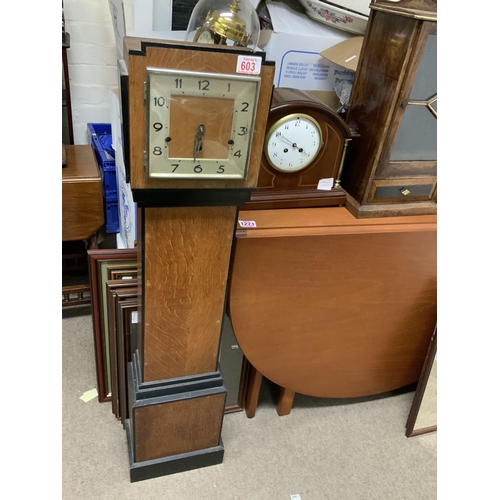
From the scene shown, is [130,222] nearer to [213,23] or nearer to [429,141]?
[213,23]

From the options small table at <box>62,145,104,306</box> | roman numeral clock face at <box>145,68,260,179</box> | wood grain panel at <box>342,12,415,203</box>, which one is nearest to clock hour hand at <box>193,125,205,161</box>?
roman numeral clock face at <box>145,68,260,179</box>

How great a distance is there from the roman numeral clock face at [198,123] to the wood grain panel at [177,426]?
72 cm

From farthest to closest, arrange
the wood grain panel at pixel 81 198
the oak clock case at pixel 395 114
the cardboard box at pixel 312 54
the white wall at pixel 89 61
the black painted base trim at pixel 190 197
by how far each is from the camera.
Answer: the white wall at pixel 89 61 < the wood grain panel at pixel 81 198 < the cardboard box at pixel 312 54 < the oak clock case at pixel 395 114 < the black painted base trim at pixel 190 197

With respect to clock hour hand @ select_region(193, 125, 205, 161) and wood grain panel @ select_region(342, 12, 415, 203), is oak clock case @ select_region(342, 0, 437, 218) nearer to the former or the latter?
wood grain panel @ select_region(342, 12, 415, 203)

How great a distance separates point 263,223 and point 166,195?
391 mm

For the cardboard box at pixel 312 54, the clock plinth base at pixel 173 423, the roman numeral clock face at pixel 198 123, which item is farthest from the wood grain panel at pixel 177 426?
the cardboard box at pixel 312 54

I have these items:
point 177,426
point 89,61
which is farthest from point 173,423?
point 89,61

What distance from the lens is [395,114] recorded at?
1233 mm

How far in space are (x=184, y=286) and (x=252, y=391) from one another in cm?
67

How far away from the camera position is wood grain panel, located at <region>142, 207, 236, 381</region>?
102cm

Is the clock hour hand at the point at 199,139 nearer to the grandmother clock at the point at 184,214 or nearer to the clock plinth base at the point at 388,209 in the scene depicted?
the grandmother clock at the point at 184,214

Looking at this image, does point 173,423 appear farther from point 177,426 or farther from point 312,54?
point 312,54

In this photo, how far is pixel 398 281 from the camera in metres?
1.45

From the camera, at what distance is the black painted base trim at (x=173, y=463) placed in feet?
4.58
